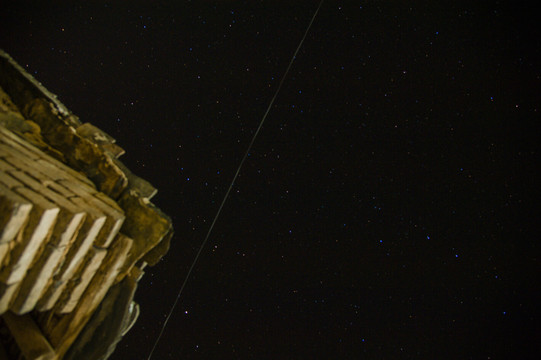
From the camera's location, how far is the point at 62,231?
6.89 feet

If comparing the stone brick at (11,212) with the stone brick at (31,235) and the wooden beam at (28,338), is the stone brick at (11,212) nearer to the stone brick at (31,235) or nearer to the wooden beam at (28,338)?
the stone brick at (31,235)

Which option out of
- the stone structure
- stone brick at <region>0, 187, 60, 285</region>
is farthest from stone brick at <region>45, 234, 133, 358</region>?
stone brick at <region>0, 187, 60, 285</region>

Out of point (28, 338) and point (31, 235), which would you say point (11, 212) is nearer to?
point (31, 235)

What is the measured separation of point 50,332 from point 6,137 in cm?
145

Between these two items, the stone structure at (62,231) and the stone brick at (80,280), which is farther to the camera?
the stone brick at (80,280)

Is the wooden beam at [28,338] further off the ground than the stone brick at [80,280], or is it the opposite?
the stone brick at [80,280]

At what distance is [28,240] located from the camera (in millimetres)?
1983

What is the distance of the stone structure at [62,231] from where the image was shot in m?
2.03

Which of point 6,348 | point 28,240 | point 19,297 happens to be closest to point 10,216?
point 28,240

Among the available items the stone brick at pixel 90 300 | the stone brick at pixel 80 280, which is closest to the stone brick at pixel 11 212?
the stone brick at pixel 80 280

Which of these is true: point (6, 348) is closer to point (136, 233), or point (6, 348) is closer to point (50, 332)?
point (50, 332)

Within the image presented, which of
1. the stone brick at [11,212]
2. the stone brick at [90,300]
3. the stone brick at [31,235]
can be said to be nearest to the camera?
the stone brick at [11,212]

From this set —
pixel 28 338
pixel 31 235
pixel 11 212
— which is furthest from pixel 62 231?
pixel 28 338

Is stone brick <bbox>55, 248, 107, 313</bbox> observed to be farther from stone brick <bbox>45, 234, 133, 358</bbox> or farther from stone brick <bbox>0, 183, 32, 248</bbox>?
stone brick <bbox>0, 183, 32, 248</bbox>
